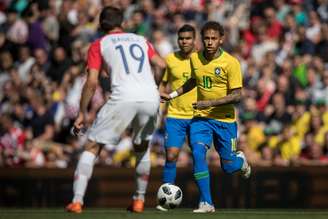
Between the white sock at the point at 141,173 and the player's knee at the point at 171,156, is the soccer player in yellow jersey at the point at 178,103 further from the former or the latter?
the white sock at the point at 141,173

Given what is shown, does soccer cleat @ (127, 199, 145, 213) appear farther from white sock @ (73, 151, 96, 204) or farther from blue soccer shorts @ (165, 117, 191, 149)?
blue soccer shorts @ (165, 117, 191, 149)

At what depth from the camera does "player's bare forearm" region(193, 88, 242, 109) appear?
14.9 m

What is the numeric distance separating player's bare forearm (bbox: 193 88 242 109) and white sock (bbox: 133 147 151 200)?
2.89 feet

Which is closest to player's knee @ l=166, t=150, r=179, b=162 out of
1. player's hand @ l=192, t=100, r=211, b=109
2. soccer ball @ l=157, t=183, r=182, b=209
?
soccer ball @ l=157, t=183, r=182, b=209

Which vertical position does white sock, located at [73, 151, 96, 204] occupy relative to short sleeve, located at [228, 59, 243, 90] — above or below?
below

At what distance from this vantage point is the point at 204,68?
1552 cm

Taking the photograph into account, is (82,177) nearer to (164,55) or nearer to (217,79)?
(217,79)

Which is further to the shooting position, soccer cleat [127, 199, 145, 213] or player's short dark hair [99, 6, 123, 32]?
soccer cleat [127, 199, 145, 213]

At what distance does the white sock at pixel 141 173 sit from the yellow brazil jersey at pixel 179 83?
271cm

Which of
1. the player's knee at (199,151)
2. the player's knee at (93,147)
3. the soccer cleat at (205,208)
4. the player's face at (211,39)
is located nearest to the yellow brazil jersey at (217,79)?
the player's face at (211,39)

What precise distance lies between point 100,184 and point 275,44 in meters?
5.21

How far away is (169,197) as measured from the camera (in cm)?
1534

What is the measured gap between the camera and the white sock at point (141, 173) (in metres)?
14.6

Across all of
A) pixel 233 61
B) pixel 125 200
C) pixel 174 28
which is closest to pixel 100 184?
pixel 125 200
